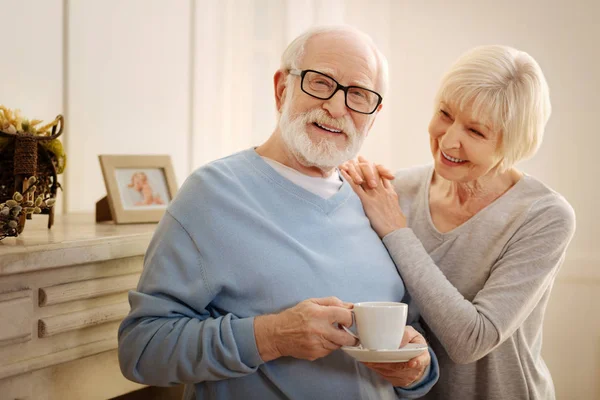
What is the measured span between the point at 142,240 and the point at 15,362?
416 millimetres

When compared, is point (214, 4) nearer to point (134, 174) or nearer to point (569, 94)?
point (134, 174)

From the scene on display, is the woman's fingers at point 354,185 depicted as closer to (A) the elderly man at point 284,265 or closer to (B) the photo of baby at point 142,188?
(A) the elderly man at point 284,265

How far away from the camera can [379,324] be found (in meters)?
1.20

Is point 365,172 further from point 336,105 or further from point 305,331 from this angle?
point 305,331

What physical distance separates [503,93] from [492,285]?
470 mm

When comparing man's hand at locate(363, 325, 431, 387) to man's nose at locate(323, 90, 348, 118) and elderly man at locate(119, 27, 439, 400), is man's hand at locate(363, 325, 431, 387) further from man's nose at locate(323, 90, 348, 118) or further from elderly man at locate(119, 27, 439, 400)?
man's nose at locate(323, 90, 348, 118)

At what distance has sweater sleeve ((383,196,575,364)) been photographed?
1526 millimetres

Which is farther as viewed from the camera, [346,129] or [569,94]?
[569,94]

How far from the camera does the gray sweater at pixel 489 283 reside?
1.54m

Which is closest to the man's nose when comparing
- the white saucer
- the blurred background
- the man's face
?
the man's face

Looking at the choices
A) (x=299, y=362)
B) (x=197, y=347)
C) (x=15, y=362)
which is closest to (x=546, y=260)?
(x=299, y=362)

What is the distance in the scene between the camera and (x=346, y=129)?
1.53 m

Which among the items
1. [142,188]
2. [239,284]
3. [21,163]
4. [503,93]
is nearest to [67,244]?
[21,163]

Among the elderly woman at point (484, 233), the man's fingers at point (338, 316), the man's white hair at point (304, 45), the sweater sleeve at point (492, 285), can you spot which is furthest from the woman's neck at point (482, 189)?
the man's fingers at point (338, 316)
